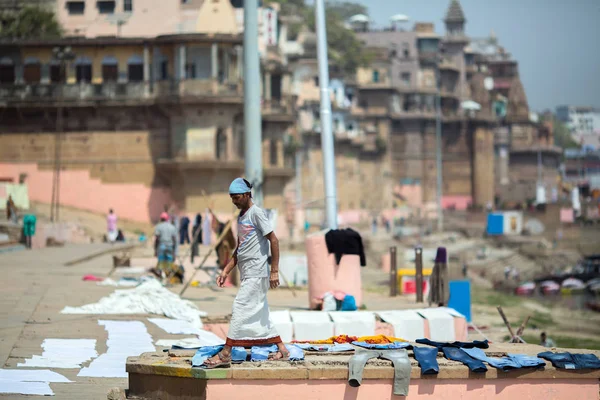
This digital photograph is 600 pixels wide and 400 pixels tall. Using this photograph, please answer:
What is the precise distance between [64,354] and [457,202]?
8074cm

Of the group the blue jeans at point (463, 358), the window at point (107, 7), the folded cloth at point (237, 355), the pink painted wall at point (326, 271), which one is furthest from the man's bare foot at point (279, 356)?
the window at point (107, 7)

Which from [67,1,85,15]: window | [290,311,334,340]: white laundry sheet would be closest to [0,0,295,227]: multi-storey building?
[67,1,85,15]: window

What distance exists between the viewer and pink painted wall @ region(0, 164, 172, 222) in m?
43.8

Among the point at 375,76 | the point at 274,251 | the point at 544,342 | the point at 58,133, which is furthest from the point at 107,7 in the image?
the point at 375,76

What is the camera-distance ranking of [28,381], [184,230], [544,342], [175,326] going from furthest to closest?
[184,230] < [544,342] < [175,326] < [28,381]

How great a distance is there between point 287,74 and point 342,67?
2896 cm

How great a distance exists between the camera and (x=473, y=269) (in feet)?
194

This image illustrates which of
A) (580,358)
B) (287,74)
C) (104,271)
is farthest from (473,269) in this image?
(580,358)

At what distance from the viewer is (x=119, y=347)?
40.5ft

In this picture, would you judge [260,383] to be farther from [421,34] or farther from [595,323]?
[421,34]

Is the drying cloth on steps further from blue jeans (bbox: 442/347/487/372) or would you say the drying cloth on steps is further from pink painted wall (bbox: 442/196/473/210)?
pink painted wall (bbox: 442/196/473/210)

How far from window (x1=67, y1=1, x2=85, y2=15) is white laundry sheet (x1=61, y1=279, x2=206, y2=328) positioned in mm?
31504

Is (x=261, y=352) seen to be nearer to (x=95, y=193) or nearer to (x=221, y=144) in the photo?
(x=221, y=144)

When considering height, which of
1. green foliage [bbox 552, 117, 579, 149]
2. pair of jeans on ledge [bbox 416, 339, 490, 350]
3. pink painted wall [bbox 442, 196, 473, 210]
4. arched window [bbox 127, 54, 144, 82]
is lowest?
pink painted wall [bbox 442, 196, 473, 210]
